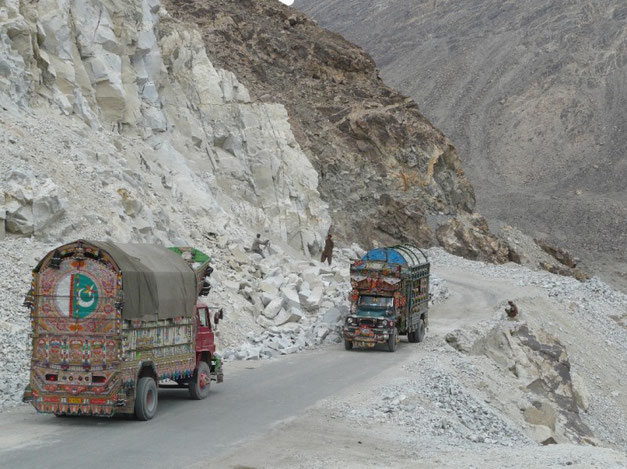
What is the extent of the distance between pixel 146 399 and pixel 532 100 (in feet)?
366

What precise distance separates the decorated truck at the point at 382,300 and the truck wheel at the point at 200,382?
26.9 feet

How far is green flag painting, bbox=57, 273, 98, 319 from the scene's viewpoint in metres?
12.5

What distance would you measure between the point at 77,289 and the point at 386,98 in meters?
49.4

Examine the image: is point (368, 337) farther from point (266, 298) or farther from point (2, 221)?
point (2, 221)

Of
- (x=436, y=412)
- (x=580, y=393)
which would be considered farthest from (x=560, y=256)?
(x=436, y=412)

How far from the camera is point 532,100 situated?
382 feet

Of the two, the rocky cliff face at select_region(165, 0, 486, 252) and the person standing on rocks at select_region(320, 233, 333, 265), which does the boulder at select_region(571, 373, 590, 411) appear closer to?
the person standing on rocks at select_region(320, 233, 333, 265)

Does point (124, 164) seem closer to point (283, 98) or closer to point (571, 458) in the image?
point (571, 458)

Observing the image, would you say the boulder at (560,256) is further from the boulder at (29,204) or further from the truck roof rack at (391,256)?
Answer: the boulder at (29,204)

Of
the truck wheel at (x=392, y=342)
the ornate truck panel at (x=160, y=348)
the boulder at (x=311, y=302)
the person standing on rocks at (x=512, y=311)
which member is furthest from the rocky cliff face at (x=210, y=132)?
the person standing on rocks at (x=512, y=311)

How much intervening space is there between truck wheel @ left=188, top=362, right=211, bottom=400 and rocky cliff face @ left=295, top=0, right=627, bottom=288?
212 ft

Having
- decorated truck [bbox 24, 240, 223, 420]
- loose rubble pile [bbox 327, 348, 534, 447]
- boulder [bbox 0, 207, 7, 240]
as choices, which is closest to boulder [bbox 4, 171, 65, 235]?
boulder [bbox 0, 207, 7, 240]

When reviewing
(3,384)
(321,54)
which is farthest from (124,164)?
(321,54)

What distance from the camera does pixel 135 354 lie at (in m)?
12.8
